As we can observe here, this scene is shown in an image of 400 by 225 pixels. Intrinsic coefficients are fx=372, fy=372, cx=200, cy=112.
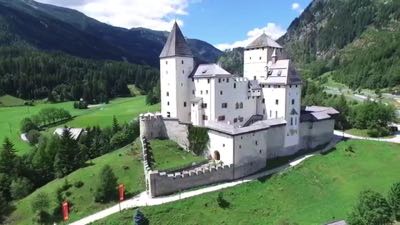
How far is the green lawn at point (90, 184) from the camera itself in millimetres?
47656

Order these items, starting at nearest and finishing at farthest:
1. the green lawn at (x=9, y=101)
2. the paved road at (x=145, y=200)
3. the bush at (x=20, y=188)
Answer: the paved road at (x=145, y=200), the bush at (x=20, y=188), the green lawn at (x=9, y=101)

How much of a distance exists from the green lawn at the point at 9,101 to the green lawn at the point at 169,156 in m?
113

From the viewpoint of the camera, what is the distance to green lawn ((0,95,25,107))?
149m

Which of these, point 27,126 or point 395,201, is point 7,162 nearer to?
point 27,126

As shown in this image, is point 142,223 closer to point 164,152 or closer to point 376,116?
point 164,152

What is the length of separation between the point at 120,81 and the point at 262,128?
131929 mm

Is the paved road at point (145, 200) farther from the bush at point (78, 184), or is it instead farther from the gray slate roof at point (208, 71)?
the gray slate roof at point (208, 71)

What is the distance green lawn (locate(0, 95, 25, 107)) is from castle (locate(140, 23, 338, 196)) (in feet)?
360

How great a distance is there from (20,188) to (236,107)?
119ft

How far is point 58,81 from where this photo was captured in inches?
6919

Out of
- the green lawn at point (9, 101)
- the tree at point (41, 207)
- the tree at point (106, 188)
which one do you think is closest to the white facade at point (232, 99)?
the tree at point (106, 188)

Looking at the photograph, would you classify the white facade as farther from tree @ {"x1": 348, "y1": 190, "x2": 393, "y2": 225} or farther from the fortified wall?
tree @ {"x1": 348, "y1": 190, "x2": 393, "y2": 225}

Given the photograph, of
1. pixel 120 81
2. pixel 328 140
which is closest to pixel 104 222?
pixel 328 140

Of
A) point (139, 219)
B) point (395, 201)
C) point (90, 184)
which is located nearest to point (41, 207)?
point (90, 184)
